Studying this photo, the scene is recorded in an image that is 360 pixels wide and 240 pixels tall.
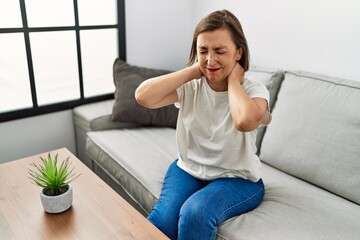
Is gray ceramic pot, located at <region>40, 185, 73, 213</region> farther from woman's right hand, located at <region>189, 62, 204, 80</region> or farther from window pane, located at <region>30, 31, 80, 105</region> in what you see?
window pane, located at <region>30, 31, 80, 105</region>

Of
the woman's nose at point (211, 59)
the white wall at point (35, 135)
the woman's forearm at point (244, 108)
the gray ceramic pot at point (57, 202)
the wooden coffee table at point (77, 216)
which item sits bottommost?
the white wall at point (35, 135)

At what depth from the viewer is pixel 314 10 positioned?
1.76 m

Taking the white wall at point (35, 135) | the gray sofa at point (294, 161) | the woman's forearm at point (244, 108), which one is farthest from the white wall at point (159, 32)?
the woman's forearm at point (244, 108)

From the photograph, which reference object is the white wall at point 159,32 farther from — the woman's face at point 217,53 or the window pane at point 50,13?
the woman's face at point 217,53

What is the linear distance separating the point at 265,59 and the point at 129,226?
145cm

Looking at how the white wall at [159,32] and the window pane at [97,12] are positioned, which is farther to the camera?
the white wall at [159,32]

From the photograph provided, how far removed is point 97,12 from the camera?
2.22 metres

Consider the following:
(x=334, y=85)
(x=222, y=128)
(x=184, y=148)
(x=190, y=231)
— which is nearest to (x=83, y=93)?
(x=184, y=148)

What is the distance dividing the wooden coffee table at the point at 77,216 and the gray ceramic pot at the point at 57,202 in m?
0.02

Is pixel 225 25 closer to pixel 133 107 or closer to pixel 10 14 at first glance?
pixel 133 107

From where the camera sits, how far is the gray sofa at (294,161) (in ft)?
3.93

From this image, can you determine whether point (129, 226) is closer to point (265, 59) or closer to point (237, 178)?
point (237, 178)

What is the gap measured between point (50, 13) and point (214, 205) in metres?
1.62

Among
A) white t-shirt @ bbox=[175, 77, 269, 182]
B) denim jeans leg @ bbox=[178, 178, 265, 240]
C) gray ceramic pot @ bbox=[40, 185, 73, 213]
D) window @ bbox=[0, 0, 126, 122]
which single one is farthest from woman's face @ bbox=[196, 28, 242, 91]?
window @ bbox=[0, 0, 126, 122]
